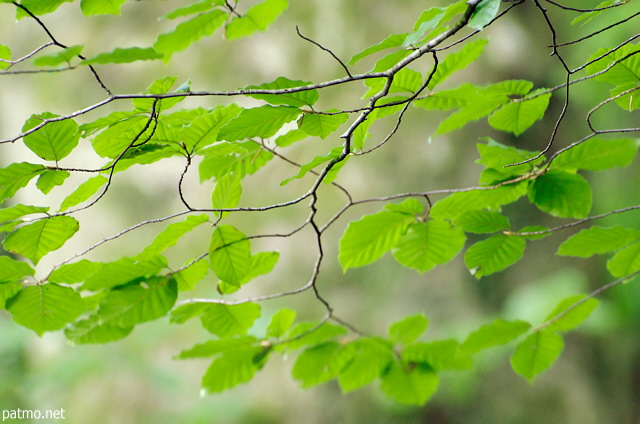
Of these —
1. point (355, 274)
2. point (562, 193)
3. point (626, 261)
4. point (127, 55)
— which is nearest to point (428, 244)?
point (562, 193)

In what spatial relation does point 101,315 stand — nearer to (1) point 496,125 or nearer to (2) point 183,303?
(2) point 183,303

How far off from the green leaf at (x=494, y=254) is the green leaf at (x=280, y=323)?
300 millimetres

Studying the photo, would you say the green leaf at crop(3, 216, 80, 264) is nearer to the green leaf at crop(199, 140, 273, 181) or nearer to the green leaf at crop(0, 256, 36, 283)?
the green leaf at crop(0, 256, 36, 283)

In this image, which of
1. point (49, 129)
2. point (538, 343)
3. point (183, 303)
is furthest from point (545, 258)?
point (49, 129)

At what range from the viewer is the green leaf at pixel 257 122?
560 mm

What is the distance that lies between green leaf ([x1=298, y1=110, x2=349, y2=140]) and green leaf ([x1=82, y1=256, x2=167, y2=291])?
0.93 feet

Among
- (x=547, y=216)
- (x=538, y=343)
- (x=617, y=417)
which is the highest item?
(x=547, y=216)

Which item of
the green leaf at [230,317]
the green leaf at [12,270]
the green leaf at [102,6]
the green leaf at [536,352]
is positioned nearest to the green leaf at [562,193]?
the green leaf at [536,352]

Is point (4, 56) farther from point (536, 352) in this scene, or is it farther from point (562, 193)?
point (536, 352)

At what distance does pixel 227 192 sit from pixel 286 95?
202 millimetres

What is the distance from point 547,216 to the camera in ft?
6.52

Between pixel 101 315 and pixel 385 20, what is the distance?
1783mm

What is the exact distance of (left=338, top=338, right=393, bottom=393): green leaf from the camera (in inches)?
34.2

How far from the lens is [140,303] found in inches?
29.0
